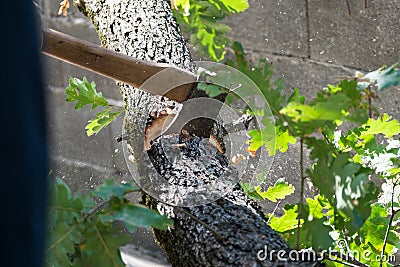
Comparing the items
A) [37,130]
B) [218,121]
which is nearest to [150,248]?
[218,121]

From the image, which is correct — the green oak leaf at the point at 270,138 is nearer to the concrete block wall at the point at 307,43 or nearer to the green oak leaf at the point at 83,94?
the green oak leaf at the point at 83,94

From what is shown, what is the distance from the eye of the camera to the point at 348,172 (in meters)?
0.66

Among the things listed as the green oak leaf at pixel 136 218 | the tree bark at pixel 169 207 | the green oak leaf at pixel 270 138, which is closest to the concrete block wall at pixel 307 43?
the tree bark at pixel 169 207

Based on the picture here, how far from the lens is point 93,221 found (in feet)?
2.26

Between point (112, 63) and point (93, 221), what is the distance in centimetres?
36

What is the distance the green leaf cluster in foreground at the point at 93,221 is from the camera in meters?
0.66

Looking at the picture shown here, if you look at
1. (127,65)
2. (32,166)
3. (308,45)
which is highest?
(32,166)

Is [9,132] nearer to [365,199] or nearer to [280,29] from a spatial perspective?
[365,199]

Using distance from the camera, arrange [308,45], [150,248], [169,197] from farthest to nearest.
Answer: [150,248], [308,45], [169,197]

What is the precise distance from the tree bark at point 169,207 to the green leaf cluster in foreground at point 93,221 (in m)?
0.13

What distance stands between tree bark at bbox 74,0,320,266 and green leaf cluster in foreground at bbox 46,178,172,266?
13cm

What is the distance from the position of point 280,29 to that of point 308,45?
113 millimetres

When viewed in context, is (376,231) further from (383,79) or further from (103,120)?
(103,120)

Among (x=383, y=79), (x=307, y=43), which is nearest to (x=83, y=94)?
(x=383, y=79)
